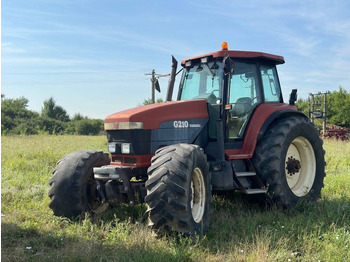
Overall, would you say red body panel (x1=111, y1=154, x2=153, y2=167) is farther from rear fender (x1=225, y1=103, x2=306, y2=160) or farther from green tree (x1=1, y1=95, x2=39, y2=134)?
green tree (x1=1, y1=95, x2=39, y2=134)

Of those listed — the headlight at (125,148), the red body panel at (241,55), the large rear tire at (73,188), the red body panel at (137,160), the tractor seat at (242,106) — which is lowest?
the large rear tire at (73,188)

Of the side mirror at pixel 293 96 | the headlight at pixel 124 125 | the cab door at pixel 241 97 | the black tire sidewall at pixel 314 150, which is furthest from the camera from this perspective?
the side mirror at pixel 293 96

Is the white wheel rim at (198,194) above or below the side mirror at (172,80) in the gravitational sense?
below

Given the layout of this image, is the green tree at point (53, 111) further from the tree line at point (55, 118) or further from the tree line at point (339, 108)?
the tree line at point (339, 108)

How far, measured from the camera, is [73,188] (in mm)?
4898

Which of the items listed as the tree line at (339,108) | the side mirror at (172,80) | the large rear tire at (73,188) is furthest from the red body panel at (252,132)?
the tree line at (339,108)

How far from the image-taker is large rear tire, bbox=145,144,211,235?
3.79m

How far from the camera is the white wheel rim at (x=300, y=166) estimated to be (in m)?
5.77

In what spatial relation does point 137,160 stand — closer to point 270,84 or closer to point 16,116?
point 270,84

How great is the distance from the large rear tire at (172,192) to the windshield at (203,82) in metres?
1.55

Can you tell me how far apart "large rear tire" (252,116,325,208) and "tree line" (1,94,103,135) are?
117 feet

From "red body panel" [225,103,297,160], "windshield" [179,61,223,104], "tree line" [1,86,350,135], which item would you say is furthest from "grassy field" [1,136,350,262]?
"tree line" [1,86,350,135]

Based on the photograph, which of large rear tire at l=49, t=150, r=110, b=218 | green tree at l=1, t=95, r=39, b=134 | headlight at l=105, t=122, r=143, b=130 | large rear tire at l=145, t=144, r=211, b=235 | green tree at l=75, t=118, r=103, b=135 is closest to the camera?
large rear tire at l=145, t=144, r=211, b=235

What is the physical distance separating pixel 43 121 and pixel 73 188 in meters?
42.1
